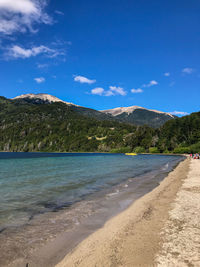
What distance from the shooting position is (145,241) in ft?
25.9

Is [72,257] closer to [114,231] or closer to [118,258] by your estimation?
[118,258]

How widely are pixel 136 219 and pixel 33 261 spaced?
20.7ft

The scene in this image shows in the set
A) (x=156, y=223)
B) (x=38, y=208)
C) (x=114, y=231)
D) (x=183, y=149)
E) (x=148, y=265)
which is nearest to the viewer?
(x=148, y=265)

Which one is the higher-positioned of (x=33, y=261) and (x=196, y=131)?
(x=196, y=131)

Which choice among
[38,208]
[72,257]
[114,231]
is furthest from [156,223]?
[38,208]

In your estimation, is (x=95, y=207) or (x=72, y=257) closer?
(x=72, y=257)

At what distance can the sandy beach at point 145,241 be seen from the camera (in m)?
6.44

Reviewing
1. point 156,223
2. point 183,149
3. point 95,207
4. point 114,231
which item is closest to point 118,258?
point 114,231

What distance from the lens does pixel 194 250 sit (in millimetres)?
6867

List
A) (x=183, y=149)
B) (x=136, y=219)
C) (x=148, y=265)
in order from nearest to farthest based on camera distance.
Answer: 1. (x=148, y=265)
2. (x=136, y=219)
3. (x=183, y=149)

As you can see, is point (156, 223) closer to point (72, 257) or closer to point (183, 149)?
point (72, 257)

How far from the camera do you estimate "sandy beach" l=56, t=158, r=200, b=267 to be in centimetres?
644

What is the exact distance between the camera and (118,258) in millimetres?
6656

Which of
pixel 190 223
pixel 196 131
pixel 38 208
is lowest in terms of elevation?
pixel 38 208
